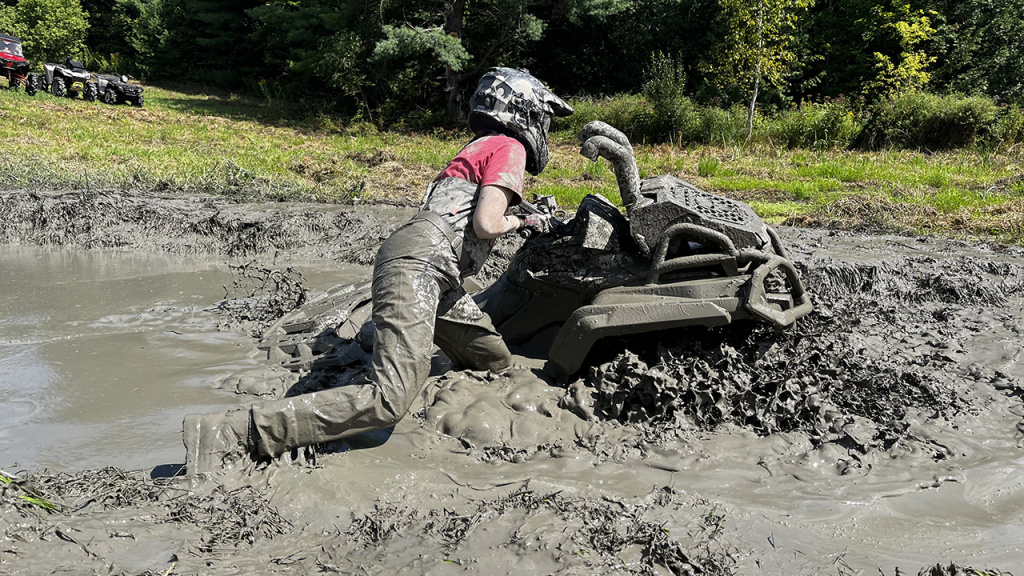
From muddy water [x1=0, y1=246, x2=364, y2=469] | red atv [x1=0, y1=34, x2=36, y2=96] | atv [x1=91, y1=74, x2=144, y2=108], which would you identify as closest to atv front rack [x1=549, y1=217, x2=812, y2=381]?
muddy water [x1=0, y1=246, x2=364, y2=469]

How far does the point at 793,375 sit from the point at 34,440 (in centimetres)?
387

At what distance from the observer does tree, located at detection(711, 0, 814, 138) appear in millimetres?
16484

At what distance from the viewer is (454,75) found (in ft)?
71.9

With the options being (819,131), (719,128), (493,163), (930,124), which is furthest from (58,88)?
(493,163)

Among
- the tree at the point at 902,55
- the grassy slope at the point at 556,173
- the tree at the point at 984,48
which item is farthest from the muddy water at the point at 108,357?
the tree at the point at 984,48

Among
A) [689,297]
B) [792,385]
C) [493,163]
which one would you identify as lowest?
[792,385]

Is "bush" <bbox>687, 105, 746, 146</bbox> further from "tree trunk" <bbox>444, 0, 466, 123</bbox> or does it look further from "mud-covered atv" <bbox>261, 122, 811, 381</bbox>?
"mud-covered atv" <bbox>261, 122, 811, 381</bbox>

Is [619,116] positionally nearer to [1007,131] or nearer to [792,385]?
[1007,131]

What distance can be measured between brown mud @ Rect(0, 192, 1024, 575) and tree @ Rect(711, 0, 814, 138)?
39.9 feet

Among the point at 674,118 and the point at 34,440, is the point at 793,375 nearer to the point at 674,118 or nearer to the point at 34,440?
the point at 34,440

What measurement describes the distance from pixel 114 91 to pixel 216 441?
22873 millimetres

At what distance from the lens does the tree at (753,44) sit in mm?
16484

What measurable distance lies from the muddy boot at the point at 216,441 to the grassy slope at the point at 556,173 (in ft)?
22.2

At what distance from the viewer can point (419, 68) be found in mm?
22266
